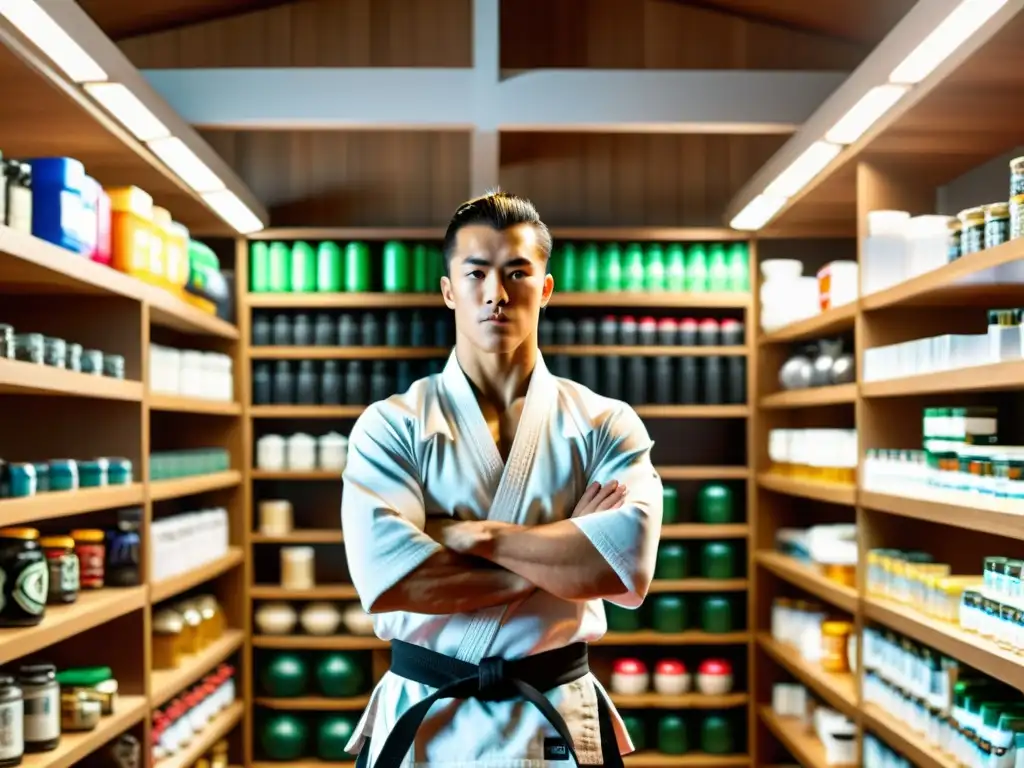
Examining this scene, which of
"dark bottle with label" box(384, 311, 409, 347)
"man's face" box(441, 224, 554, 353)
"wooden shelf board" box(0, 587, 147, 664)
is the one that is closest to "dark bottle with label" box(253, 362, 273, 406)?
"dark bottle with label" box(384, 311, 409, 347)

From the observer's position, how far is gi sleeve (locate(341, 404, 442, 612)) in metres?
1.73

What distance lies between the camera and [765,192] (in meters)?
4.39

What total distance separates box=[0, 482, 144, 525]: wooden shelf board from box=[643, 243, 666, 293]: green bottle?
2.57m

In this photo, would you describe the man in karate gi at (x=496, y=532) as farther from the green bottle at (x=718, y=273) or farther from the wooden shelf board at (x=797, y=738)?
the green bottle at (x=718, y=273)

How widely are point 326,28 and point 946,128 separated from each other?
3244 millimetres

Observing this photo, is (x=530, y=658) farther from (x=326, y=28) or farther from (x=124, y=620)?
(x=326, y=28)

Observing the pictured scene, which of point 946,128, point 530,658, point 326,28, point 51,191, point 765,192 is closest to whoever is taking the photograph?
point 530,658

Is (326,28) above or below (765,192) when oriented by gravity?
above

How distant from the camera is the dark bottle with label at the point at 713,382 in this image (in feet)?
17.2

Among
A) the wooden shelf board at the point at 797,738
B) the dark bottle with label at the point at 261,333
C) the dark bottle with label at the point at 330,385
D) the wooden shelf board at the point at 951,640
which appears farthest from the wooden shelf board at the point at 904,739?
the dark bottle with label at the point at 261,333

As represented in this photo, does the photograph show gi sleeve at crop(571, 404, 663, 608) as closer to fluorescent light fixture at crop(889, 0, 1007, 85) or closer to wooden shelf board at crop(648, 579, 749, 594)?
fluorescent light fixture at crop(889, 0, 1007, 85)

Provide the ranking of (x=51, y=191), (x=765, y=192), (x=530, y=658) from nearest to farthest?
(x=530, y=658) → (x=51, y=191) → (x=765, y=192)

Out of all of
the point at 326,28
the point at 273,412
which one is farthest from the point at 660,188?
the point at 273,412

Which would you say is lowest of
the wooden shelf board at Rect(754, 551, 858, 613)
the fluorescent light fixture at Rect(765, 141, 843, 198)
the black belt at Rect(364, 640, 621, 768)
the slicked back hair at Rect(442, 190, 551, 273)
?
the wooden shelf board at Rect(754, 551, 858, 613)
